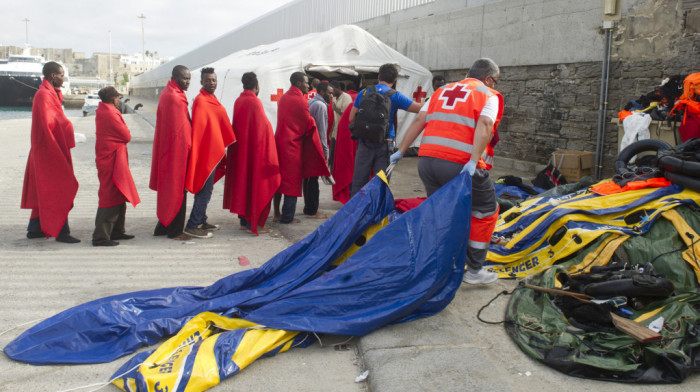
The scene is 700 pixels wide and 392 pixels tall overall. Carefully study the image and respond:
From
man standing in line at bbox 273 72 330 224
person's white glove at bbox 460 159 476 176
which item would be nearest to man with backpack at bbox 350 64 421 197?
man standing in line at bbox 273 72 330 224

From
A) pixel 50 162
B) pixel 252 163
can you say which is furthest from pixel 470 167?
pixel 50 162

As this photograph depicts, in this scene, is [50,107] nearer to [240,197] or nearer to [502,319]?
[240,197]

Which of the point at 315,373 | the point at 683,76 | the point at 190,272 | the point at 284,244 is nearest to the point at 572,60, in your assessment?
the point at 683,76

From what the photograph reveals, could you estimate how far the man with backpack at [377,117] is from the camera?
542 cm

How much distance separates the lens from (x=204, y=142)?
5375 mm

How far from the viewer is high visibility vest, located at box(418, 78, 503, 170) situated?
144 inches

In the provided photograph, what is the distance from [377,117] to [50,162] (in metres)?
3.20

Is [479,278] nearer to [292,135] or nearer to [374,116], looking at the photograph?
[374,116]

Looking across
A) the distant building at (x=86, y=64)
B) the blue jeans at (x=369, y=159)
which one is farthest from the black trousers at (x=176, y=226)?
the distant building at (x=86, y=64)

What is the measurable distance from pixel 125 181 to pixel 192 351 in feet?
9.37

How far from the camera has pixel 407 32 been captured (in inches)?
534

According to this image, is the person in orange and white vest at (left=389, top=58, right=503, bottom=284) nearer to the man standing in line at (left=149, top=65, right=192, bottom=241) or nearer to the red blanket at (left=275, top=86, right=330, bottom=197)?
the red blanket at (left=275, top=86, right=330, bottom=197)

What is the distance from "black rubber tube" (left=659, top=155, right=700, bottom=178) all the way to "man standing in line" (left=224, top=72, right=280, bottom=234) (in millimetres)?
3601

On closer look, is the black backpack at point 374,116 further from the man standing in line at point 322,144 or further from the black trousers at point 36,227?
the black trousers at point 36,227
